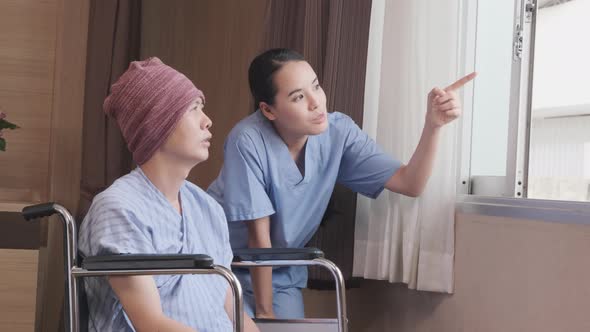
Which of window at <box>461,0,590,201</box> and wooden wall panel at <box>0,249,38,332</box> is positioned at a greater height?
window at <box>461,0,590,201</box>

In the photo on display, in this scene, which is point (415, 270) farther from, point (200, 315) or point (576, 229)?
point (200, 315)

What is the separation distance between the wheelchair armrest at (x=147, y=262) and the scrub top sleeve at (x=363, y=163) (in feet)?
2.98

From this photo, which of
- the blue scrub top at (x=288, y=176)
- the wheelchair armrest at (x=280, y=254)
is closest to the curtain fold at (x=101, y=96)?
the blue scrub top at (x=288, y=176)

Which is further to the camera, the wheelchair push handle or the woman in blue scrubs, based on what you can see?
the woman in blue scrubs

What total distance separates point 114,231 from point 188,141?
250 millimetres

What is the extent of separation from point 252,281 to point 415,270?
16.1 inches

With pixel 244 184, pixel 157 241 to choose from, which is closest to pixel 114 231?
pixel 157 241

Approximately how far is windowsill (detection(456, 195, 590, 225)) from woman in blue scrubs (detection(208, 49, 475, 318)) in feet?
0.43

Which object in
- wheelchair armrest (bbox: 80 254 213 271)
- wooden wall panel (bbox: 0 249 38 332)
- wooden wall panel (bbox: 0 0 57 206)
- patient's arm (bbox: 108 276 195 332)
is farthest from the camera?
wooden wall panel (bbox: 0 0 57 206)

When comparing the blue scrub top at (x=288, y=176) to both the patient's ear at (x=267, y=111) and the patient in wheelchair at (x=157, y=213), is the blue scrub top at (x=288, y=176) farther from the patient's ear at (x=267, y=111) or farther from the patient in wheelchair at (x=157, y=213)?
the patient in wheelchair at (x=157, y=213)

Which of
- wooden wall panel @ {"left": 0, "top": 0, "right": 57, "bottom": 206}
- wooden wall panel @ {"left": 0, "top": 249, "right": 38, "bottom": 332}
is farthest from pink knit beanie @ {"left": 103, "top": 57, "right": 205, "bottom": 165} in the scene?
wooden wall panel @ {"left": 0, "top": 0, "right": 57, "bottom": 206}

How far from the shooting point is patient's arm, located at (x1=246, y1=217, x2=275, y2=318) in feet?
6.85

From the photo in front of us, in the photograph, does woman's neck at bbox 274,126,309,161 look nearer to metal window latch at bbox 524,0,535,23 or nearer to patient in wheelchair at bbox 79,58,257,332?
patient in wheelchair at bbox 79,58,257,332

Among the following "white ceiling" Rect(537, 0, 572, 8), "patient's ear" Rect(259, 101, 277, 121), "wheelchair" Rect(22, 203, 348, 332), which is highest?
"white ceiling" Rect(537, 0, 572, 8)
